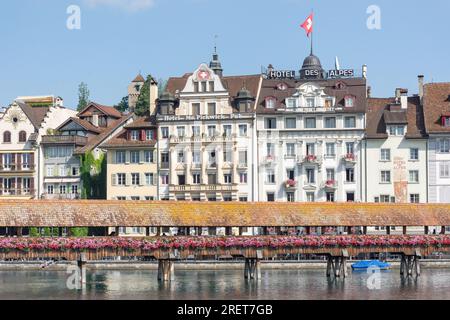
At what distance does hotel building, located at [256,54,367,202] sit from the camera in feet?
293

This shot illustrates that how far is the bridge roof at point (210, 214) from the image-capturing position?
61.7 m

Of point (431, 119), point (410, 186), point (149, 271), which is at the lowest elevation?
point (149, 271)

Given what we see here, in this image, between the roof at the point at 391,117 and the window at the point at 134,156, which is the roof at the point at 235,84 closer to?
the window at the point at 134,156

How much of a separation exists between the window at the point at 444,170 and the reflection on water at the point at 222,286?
48.2 feet

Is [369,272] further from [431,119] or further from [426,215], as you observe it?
[431,119]

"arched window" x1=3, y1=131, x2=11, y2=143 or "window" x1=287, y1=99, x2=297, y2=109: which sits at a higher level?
"window" x1=287, y1=99, x2=297, y2=109

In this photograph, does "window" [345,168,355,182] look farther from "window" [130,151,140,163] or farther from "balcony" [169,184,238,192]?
"window" [130,151,140,163]

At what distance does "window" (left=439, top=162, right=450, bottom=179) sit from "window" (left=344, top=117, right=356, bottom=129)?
8.03m

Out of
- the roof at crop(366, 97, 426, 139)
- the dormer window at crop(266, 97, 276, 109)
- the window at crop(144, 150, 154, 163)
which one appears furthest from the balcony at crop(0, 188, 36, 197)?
the roof at crop(366, 97, 426, 139)

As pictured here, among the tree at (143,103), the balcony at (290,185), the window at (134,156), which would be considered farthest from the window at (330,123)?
the tree at (143,103)

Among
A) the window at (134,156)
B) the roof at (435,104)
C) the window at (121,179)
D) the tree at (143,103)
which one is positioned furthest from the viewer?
the tree at (143,103)

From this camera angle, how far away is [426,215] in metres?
69.4

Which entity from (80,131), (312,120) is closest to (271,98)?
(312,120)

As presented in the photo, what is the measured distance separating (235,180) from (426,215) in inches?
965
